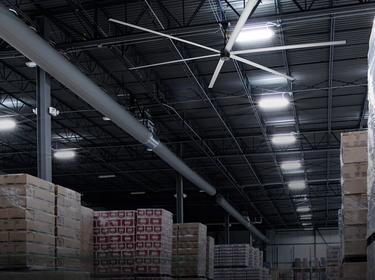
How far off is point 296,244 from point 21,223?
39139 millimetres

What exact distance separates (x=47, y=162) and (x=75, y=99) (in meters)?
6.59

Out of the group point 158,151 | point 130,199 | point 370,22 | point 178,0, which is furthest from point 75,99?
point 130,199

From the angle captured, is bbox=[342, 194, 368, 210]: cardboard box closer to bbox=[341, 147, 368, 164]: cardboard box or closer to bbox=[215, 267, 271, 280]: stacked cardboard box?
bbox=[341, 147, 368, 164]: cardboard box

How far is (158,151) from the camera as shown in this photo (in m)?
18.6

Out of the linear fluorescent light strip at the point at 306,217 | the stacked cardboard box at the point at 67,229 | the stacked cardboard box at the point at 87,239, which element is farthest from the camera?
the linear fluorescent light strip at the point at 306,217

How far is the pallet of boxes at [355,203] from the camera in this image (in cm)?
704

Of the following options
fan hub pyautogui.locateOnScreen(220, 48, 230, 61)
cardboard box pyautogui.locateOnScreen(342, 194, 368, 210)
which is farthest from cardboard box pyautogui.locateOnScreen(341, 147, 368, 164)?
fan hub pyautogui.locateOnScreen(220, 48, 230, 61)

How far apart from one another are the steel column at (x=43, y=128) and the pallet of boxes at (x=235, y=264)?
51.8ft

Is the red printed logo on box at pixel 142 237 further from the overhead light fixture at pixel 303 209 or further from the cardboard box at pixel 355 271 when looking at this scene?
the overhead light fixture at pixel 303 209

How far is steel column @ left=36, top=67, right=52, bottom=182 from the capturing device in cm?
1178

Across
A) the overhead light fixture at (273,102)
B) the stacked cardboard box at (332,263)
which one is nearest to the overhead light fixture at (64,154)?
the overhead light fixture at (273,102)

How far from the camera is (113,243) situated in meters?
14.4

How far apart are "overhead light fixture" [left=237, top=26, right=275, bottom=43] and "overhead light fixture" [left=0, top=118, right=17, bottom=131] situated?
31.0ft

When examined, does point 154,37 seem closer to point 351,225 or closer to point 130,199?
point 351,225
